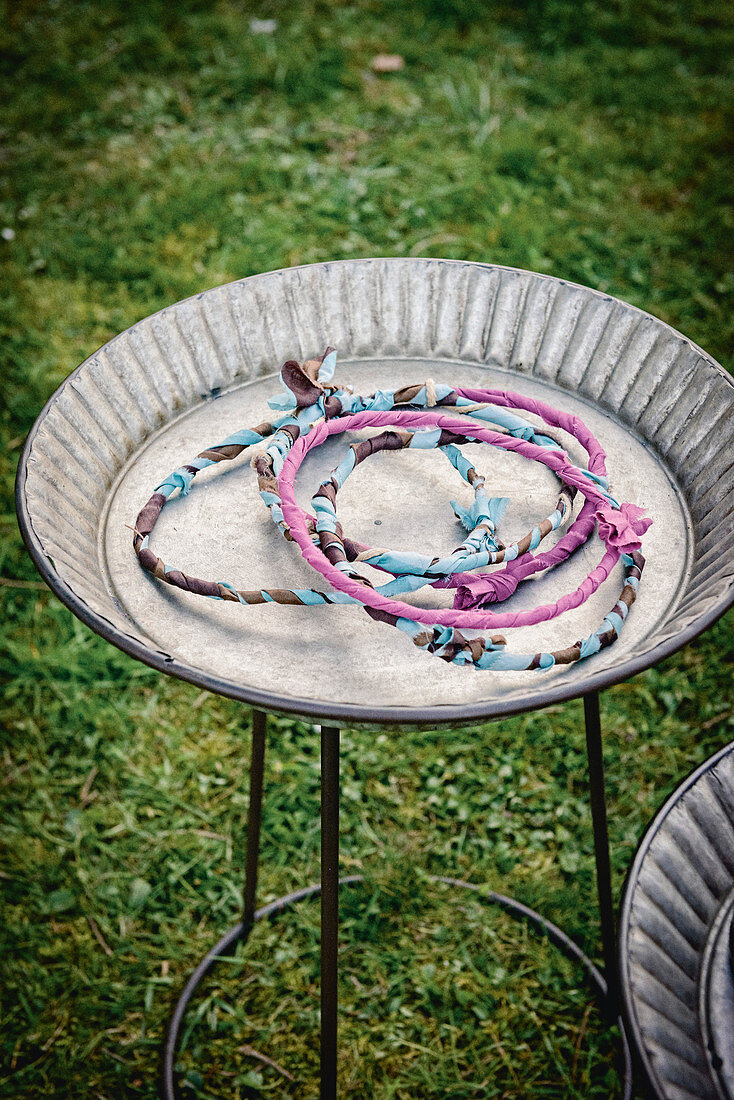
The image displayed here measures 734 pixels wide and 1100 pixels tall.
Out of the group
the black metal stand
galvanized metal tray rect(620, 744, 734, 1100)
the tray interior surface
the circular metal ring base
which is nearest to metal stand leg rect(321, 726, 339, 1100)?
the black metal stand

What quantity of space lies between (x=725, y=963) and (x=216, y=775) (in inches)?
62.5

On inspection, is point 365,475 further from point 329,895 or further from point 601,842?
point 601,842

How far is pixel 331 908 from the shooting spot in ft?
4.82

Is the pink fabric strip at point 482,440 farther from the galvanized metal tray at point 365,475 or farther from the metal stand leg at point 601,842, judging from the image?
the metal stand leg at point 601,842

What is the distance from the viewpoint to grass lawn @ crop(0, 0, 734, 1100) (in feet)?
6.89

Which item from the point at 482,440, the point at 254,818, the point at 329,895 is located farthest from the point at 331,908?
the point at 482,440

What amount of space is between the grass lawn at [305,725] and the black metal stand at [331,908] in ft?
0.13

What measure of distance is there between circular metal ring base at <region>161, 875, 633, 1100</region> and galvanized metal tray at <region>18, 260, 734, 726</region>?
1.18m

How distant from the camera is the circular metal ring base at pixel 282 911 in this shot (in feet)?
6.57

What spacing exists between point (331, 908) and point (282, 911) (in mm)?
910

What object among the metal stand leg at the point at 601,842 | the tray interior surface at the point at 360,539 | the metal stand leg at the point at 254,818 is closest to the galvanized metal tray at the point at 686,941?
the tray interior surface at the point at 360,539

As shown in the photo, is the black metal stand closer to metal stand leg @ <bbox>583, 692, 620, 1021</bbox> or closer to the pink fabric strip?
metal stand leg @ <bbox>583, 692, 620, 1021</bbox>

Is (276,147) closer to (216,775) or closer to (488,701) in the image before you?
(216,775)

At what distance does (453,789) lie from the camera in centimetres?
254
